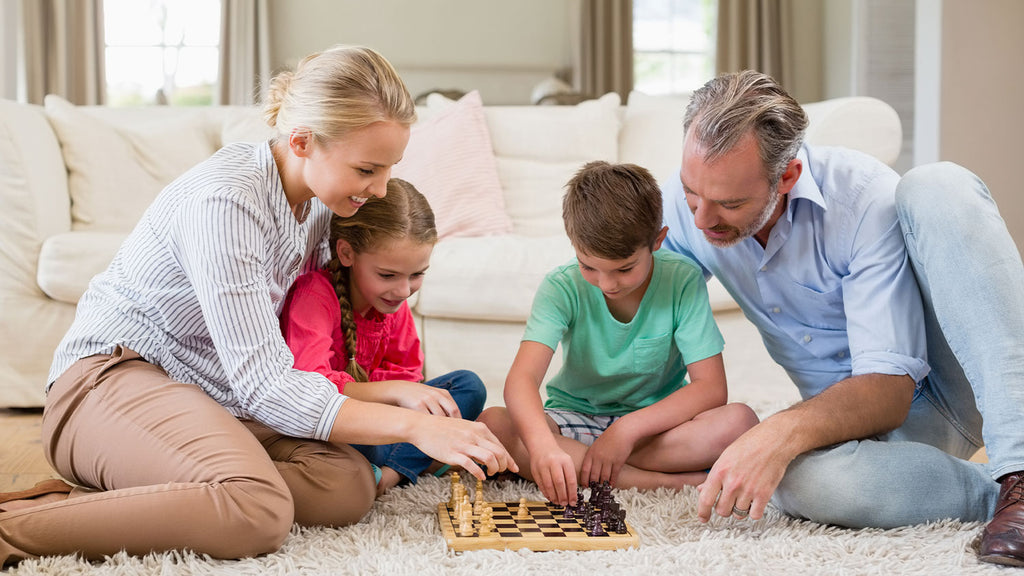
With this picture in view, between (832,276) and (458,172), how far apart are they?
1619mm

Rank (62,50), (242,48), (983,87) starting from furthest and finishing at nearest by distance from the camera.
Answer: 1. (242,48)
2. (62,50)
3. (983,87)

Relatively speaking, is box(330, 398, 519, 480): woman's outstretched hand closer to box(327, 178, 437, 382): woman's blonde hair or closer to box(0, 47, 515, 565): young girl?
box(0, 47, 515, 565): young girl

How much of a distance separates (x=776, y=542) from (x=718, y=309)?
1.23m

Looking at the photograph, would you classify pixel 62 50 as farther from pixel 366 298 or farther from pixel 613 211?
pixel 613 211

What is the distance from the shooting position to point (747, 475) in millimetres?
1324

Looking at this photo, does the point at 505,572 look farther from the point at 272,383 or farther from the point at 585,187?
the point at 585,187

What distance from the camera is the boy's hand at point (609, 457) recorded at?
63.2 inches

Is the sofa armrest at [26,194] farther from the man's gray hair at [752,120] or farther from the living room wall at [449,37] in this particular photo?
the living room wall at [449,37]

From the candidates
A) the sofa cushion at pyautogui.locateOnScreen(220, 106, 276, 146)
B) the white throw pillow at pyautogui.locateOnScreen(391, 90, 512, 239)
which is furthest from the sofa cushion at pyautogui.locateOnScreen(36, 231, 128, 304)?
the white throw pillow at pyautogui.locateOnScreen(391, 90, 512, 239)

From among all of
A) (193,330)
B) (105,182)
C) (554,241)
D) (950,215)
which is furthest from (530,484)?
(105,182)

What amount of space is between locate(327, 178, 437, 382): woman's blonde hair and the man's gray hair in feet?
1.70

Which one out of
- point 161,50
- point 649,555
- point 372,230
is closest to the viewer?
point 649,555

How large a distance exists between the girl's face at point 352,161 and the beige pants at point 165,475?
1.26 feet

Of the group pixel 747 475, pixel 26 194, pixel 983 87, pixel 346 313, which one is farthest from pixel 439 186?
pixel 983 87
